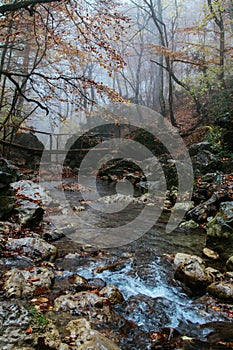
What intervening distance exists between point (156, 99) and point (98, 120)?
6.65 m

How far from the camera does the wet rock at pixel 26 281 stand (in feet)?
9.86

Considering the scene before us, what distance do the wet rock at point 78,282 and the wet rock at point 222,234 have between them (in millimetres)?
2699

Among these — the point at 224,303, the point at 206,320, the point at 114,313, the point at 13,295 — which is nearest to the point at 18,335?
the point at 13,295

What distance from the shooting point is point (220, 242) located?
15.9 feet

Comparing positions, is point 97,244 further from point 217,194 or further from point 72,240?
point 217,194

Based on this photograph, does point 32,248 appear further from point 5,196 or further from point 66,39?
point 66,39

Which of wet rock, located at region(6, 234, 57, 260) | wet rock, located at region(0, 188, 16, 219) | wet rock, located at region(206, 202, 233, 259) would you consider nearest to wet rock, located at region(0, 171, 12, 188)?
wet rock, located at region(0, 188, 16, 219)

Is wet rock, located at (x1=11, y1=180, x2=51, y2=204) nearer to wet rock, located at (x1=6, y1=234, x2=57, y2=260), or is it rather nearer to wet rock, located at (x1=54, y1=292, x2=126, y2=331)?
wet rock, located at (x1=6, y1=234, x2=57, y2=260)

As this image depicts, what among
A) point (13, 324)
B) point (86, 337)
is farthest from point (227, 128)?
point (13, 324)

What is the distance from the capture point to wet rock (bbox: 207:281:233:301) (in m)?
3.23

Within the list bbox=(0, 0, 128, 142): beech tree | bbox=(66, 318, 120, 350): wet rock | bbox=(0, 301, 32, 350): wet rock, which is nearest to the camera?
bbox=(0, 301, 32, 350): wet rock

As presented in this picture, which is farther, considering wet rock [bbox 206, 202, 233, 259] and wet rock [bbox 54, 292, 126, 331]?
wet rock [bbox 206, 202, 233, 259]

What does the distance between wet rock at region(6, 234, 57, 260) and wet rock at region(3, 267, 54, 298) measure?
58cm

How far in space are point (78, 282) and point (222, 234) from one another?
299 centimetres
